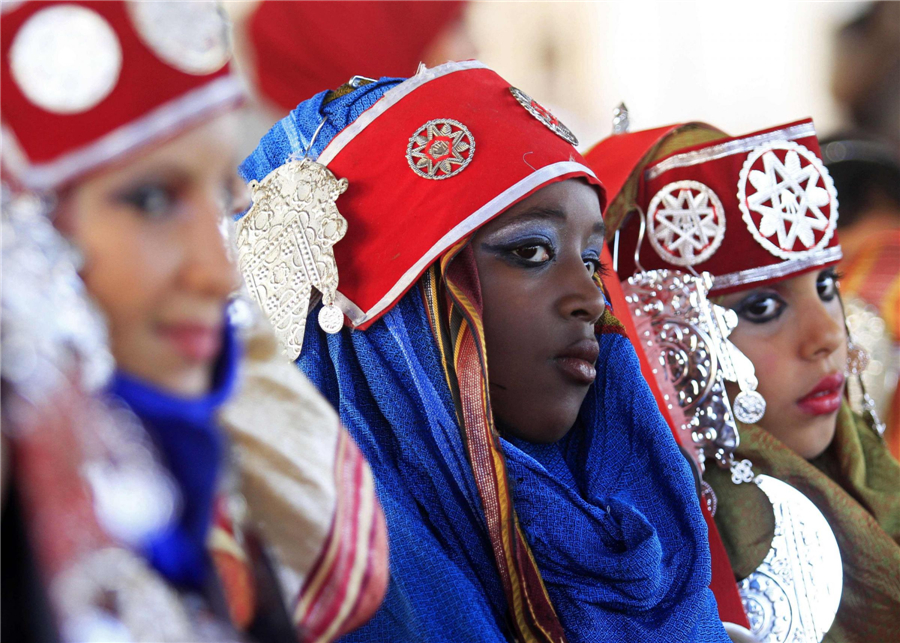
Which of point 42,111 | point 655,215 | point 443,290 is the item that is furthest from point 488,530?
point 42,111

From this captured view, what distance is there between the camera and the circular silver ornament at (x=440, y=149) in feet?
4.72

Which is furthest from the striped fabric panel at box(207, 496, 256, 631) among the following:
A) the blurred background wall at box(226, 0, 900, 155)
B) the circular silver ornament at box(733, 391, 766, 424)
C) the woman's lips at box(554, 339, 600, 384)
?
the blurred background wall at box(226, 0, 900, 155)

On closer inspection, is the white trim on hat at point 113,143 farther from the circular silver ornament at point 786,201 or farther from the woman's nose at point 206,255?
the circular silver ornament at point 786,201

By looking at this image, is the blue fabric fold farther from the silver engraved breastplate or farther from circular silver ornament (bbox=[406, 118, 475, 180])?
the silver engraved breastplate

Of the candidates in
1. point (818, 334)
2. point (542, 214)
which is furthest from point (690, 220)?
point (542, 214)

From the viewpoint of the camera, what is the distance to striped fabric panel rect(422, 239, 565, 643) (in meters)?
1.38

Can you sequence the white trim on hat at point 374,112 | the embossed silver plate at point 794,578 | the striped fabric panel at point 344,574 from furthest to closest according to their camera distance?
the embossed silver plate at point 794,578 < the white trim on hat at point 374,112 < the striped fabric panel at point 344,574

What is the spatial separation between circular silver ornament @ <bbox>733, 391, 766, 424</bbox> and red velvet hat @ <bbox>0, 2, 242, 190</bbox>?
1.38m

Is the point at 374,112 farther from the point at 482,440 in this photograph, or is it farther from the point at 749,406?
the point at 749,406

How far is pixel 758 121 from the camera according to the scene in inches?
157

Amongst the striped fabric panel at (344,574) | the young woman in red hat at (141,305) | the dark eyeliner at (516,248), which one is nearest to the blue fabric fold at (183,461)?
the young woman in red hat at (141,305)

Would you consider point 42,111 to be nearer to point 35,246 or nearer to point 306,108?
point 35,246

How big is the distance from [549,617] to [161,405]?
885mm

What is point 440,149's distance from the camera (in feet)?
4.76
